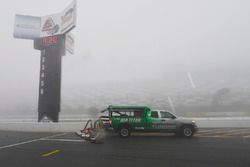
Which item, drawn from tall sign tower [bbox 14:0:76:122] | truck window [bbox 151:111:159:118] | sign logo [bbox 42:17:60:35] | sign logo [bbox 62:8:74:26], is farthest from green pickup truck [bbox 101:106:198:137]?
sign logo [bbox 42:17:60:35]

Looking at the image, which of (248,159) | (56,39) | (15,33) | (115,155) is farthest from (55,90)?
(248,159)

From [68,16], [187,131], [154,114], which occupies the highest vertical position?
[68,16]

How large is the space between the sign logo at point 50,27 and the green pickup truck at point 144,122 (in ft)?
36.5

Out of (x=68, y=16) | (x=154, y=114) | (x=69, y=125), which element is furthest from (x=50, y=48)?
(x=154, y=114)

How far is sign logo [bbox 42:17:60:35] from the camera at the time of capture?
20098 millimetres

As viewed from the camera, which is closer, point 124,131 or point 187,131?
point 187,131

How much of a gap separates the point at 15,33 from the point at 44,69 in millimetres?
5512

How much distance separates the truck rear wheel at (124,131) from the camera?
500 inches

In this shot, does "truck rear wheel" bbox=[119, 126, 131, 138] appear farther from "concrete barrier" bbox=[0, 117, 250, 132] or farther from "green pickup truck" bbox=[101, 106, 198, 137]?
"concrete barrier" bbox=[0, 117, 250, 132]

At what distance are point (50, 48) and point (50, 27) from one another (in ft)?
7.10

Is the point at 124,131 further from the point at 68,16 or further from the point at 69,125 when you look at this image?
the point at 68,16

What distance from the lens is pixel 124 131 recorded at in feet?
41.9

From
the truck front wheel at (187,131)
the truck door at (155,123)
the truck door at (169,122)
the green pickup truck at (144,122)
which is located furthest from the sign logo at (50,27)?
the truck front wheel at (187,131)

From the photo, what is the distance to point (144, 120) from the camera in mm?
12766
